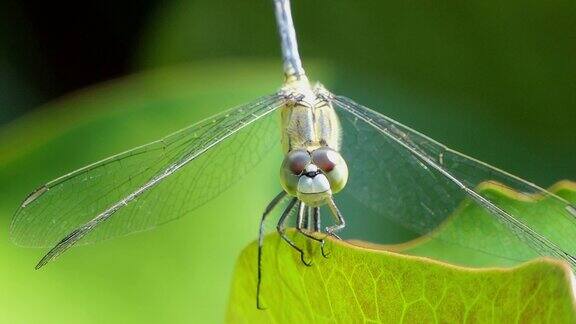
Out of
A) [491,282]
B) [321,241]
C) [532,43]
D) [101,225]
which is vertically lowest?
[491,282]

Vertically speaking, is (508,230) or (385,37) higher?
(385,37)

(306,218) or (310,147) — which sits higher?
(310,147)

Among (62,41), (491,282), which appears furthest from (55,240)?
(62,41)

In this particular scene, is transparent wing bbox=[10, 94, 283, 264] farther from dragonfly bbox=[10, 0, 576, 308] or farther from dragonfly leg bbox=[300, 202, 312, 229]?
dragonfly leg bbox=[300, 202, 312, 229]

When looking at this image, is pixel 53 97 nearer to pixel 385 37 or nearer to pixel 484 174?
pixel 385 37

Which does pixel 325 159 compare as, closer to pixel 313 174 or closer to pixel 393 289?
pixel 313 174

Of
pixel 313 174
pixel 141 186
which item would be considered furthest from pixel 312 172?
pixel 141 186
